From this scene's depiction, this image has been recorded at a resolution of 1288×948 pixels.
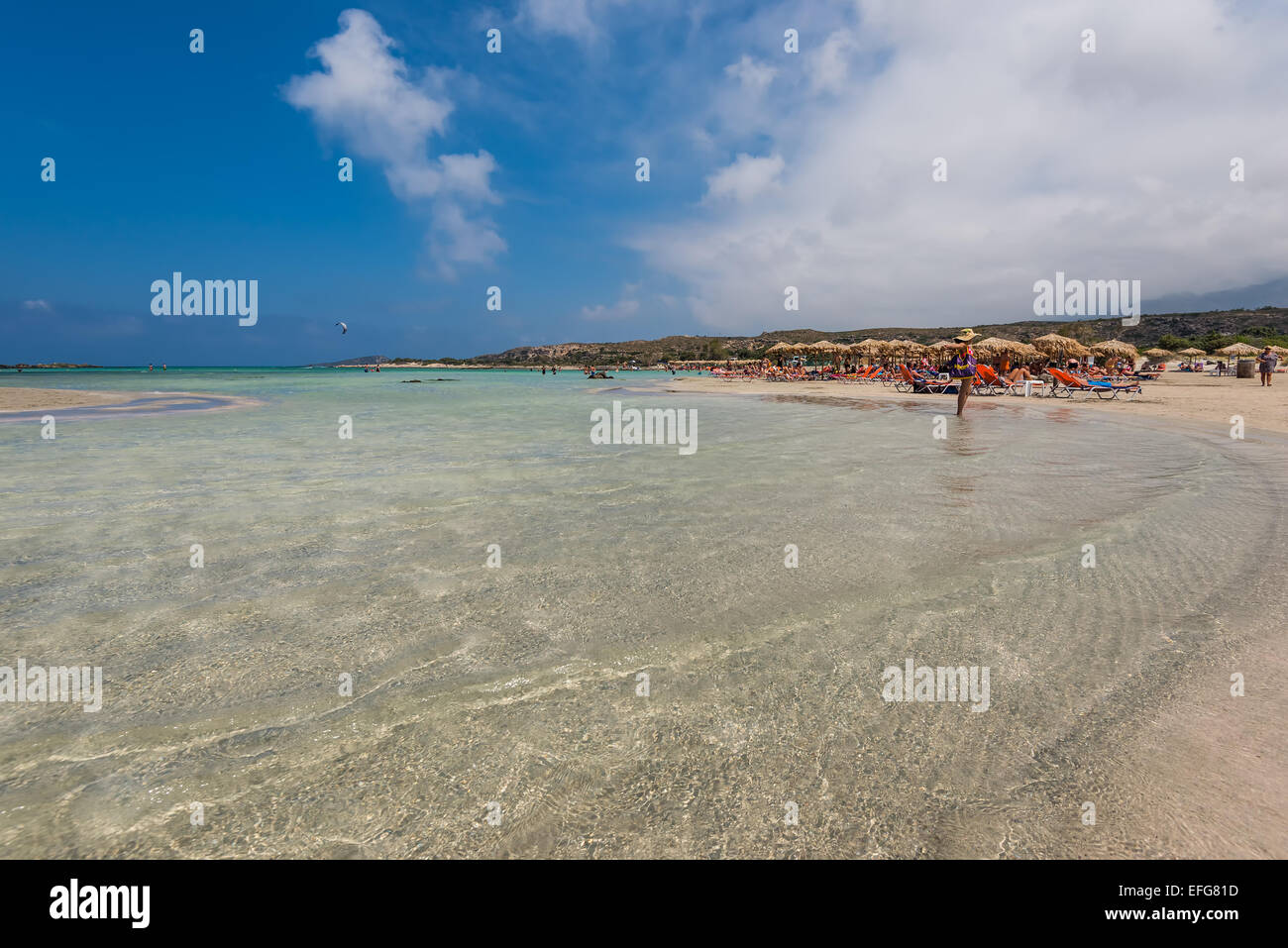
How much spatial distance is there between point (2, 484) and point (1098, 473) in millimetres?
17327

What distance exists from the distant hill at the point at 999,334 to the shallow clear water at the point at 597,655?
→ 255ft

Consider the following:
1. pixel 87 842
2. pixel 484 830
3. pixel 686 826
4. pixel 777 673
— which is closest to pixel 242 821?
pixel 87 842

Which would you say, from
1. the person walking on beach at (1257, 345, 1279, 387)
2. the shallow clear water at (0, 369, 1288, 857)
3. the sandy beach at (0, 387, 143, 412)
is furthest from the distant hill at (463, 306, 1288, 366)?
the sandy beach at (0, 387, 143, 412)

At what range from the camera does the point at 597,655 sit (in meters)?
3.38

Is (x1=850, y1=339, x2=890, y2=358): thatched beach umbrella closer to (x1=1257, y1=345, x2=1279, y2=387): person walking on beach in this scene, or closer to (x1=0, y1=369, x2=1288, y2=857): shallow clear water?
(x1=1257, y1=345, x2=1279, y2=387): person walking on beach

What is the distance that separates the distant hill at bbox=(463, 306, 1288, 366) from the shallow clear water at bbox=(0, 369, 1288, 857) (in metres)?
77.7

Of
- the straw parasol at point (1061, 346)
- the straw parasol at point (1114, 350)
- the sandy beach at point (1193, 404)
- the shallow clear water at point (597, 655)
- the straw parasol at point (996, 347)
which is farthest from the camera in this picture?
the straw parasol at point (1114, 350)

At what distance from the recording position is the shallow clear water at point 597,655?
6.94 ft

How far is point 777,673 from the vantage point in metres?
3.13

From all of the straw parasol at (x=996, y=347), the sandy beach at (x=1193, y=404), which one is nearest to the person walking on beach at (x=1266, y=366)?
the sandy beach at (x=1193, y=404)

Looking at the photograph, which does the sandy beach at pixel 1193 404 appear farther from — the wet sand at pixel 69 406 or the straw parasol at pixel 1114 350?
the wet sand at pixel 69 406

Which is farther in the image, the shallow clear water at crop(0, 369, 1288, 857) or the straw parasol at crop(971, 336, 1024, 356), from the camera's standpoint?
the straw parasol at crop(971, 336, 1024, 356)

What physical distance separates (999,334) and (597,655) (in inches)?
4534

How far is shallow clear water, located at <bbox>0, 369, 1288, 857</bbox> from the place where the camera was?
212 cm
